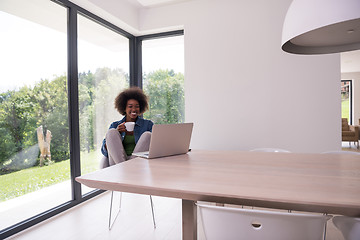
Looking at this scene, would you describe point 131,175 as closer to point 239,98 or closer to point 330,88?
point 239,98

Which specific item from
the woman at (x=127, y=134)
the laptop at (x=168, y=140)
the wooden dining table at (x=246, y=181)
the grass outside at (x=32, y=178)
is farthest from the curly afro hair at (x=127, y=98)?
the wooden dining table at (x=246, y=181)

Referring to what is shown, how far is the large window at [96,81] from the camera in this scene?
123 inches

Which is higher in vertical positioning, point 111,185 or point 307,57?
point 307,57

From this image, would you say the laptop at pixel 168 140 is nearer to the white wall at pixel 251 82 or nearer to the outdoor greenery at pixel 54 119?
the outdoor greenery at pixel 54 119

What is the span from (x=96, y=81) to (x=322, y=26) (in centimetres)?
286

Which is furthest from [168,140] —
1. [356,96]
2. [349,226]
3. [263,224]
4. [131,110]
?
[356,96]

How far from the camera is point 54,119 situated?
268 centimetres

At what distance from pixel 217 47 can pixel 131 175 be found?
2684 millimetres

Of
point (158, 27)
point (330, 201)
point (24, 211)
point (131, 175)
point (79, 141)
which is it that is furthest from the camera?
point (158, 27)

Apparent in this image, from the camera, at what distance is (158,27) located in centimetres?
380

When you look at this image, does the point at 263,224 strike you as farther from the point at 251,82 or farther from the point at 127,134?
the point at 251,82

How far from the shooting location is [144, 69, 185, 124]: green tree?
3994mm

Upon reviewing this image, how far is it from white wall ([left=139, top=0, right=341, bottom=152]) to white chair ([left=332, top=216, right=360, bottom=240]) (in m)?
2.25

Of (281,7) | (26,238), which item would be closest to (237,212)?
(26,238)
